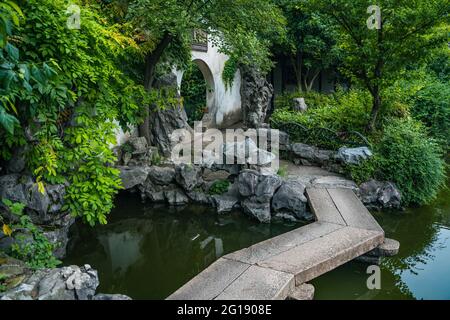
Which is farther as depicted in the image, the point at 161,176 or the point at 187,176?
the point at 161,176

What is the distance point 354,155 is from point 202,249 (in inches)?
152

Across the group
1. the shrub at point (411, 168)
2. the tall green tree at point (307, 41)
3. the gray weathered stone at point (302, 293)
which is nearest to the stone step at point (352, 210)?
the shrub at point (411, 168)

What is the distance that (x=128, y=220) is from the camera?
23.5 ft

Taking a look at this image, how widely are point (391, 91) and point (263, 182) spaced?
4.91 m

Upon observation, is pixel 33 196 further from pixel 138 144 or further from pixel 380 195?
pixel 380 195

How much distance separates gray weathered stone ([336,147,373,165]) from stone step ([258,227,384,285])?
2.63 metres

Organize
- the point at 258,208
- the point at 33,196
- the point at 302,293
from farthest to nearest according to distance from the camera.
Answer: the point at 258,208, the point at 33,196, the point at 302,293

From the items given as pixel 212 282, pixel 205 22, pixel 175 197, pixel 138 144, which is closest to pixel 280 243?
pixel 212 282

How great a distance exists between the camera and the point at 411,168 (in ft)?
24.5

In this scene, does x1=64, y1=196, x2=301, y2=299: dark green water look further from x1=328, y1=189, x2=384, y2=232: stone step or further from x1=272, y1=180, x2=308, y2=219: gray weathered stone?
x1=328, y1=189, x2=384, y2=232: stone step

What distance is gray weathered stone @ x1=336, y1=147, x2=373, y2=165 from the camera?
7758 mm

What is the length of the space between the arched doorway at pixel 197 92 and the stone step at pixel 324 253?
8.90 m

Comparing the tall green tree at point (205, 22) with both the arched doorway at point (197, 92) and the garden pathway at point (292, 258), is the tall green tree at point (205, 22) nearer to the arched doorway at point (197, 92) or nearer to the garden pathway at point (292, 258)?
the garden pathway at point (292, 258)

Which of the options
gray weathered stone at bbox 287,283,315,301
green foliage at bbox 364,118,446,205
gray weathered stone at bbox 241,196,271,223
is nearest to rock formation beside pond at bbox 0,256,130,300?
gray weathered stone at bbox 287,283,315,301
